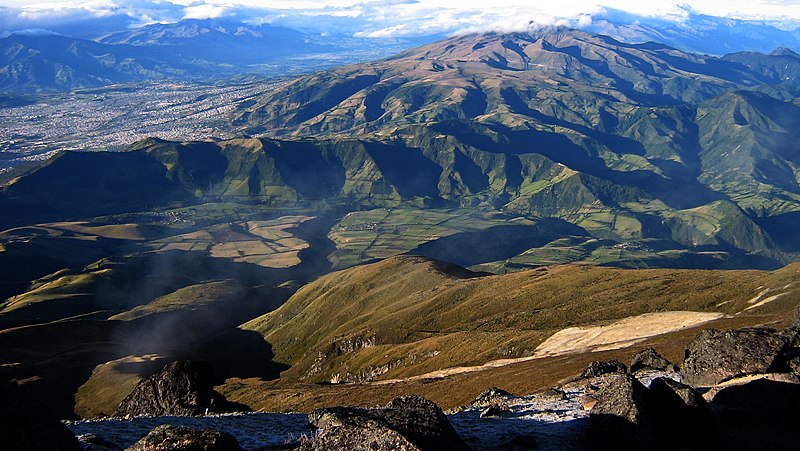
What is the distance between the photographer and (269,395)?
113125 millimetres

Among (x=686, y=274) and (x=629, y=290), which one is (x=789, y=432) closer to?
(x=629, y=290)

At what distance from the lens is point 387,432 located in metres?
23.4

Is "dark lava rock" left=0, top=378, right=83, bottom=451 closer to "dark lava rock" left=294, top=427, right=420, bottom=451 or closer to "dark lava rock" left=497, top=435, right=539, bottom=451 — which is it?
"dark lava rock" left=294, top=427, right=420, bottom=451

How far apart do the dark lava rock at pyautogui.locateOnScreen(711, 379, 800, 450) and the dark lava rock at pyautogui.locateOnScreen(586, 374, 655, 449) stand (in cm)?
582

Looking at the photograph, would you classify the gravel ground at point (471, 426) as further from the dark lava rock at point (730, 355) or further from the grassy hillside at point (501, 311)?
the grassy hillside at point (501, 311)

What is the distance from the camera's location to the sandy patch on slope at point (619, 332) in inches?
3725

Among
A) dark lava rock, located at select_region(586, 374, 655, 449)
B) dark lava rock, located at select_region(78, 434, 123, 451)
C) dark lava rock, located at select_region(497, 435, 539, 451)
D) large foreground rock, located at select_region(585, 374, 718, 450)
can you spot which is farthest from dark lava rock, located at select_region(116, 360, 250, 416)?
large foreground rock, located at select_region(585, 374, 718, 450)

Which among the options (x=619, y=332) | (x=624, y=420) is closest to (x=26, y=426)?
(x=624, y=420)

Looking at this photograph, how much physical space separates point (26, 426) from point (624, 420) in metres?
28.3

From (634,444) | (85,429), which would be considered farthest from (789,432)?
(85,429)

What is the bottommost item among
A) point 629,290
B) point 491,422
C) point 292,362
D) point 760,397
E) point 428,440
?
point 292,362

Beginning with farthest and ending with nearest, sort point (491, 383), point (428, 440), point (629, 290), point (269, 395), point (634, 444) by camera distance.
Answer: point (629, 290) → point (269, 395) → point (491, 383) → point (634, 444) → point (428, 440)

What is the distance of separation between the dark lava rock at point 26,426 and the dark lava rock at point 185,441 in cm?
269

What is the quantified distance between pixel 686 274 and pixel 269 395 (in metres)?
105
